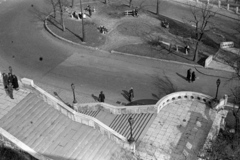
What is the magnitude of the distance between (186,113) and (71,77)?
12.4 meters

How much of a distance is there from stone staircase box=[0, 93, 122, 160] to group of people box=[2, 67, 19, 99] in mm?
1103

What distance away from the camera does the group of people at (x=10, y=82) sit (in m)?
24.1

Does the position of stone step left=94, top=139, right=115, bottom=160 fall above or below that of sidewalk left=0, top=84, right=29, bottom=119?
below

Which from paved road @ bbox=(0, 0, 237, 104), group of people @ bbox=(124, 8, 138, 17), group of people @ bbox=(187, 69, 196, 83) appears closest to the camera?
paved road @ bbox=(0, 0, 237, 104)

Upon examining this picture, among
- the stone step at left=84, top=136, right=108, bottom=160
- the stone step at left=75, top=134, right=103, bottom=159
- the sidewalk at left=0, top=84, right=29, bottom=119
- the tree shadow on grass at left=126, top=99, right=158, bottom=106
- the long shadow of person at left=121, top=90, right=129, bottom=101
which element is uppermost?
the sidewalk at left=0, top=84, right=29, bottom=119

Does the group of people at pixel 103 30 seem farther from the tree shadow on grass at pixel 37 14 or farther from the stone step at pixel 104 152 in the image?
the stone step at pixel 104 152

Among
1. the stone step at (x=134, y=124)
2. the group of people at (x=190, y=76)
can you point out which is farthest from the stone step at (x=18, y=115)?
the group of people at (x=190, y=76)

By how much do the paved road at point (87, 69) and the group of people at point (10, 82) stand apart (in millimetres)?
6992

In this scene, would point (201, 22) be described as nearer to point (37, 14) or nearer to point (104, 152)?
point (37, 14)

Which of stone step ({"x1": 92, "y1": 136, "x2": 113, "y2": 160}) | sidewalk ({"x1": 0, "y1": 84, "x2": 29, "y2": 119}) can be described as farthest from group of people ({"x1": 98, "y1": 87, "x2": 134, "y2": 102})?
stone step ({"x1": 92, "y1": 136, "x2": 113, "y2": 160})

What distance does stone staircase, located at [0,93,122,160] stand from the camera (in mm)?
21500

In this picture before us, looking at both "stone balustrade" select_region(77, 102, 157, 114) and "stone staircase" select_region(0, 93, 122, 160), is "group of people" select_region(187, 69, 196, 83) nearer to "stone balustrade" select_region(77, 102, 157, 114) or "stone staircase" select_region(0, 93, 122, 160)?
"stone balustrade" select_region(77, 102, 157, 114)

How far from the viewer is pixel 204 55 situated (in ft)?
124

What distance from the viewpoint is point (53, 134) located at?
22297mm
